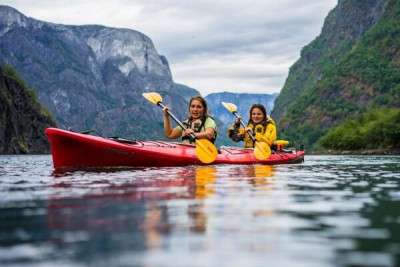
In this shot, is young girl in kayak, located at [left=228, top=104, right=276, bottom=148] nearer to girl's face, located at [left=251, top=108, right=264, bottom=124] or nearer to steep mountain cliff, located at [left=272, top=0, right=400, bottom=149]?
girl's face, located at [left=251, top=108, right=264, bottom=124]

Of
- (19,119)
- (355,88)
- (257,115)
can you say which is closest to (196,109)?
(257,115)

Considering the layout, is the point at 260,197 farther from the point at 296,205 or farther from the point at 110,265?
the point at 110,265

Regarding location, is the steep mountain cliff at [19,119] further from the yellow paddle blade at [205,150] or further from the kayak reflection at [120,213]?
the kayak reflection at [120,213]

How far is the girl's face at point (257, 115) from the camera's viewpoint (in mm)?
18953

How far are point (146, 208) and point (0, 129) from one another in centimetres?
10012

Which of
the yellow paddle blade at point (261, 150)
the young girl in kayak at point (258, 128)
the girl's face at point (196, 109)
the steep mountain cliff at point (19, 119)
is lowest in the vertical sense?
the yellow paddle blade at point (261, 150)

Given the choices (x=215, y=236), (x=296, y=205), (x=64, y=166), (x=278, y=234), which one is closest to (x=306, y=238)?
(x=278, y=234)

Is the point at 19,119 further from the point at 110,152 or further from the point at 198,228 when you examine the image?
the point at 198,228

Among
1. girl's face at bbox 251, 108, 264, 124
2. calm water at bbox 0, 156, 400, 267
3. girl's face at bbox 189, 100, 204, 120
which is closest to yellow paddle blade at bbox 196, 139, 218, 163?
girl's face at bbox 189, 100, 204, 120

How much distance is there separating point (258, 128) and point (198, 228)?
1445 centimetres

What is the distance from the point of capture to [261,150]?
17.9 metres

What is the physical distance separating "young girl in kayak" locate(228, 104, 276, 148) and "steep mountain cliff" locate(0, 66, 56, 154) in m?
87.4

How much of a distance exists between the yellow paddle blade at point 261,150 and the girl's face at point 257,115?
1211mm

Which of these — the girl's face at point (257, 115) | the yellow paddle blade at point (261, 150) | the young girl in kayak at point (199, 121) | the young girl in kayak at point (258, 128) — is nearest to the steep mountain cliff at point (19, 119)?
the young girl in kayak at point (258, 128)
